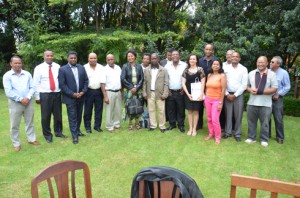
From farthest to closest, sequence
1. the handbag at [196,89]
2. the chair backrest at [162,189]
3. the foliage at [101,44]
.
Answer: the foliage at [101,44]
the handbag at [196,89]
the chair backrest at [162,189]

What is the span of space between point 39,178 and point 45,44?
1065 cm

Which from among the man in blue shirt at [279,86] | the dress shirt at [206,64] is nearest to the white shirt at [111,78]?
the dress shirt at [206,64]

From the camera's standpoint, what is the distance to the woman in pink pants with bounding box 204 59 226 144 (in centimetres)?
538

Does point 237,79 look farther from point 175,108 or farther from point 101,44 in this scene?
point 101,44

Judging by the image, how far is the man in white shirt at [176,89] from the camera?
608 centimetres

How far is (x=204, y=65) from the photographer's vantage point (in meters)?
6.02

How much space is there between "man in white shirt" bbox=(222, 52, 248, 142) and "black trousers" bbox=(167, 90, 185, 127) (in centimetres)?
100

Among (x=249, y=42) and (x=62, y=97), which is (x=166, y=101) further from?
(x=249, y=42)

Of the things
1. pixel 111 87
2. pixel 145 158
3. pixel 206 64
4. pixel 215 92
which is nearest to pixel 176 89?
pixel 206 64

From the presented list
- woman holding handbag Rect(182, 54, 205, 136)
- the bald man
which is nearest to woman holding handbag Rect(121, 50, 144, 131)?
woman holding handbag Rect(182, 54, 205, 136)

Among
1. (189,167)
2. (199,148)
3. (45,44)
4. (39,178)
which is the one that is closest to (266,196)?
(189,167)

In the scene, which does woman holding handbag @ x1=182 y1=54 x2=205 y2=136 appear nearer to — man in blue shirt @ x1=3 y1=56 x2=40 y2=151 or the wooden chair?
man in blue shirt @ x1=3 y1=56 x2=40 y2=151

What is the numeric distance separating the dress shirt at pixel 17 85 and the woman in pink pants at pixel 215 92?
11.1ft

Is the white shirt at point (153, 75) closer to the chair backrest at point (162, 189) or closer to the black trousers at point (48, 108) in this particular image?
the black trousers at point (48, 108)
